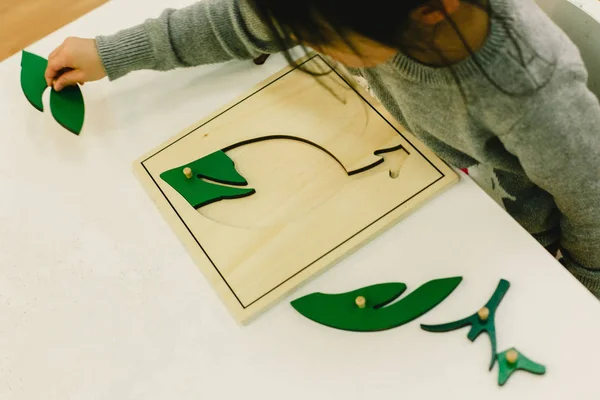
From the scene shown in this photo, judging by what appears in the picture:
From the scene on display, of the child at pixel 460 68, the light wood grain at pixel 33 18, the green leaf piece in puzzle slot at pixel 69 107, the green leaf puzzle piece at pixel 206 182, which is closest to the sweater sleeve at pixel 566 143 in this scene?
the child at pixel 460 68

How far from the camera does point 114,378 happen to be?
1.60ft

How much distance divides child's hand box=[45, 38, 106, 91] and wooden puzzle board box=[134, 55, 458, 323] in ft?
A: 0.44

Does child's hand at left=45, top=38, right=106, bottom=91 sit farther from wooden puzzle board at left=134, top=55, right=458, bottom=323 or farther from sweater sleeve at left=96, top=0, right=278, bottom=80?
wooden puzzle board at left=134, top=55, right=458, bottom=323

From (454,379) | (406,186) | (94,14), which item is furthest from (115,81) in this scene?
(454,379)

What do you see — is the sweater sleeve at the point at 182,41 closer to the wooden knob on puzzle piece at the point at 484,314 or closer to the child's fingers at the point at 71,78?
the child's fingers at the point at 71,78

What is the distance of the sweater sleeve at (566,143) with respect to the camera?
1.56 ft

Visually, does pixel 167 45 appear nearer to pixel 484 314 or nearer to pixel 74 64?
pixel 74 64

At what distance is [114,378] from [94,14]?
0.45m

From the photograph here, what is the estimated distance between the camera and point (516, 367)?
1.41 ft

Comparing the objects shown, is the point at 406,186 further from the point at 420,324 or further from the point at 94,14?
the point at 94,14

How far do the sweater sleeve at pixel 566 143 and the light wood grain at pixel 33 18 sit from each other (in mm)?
979

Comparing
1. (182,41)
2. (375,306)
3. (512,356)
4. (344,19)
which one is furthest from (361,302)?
(182,41)

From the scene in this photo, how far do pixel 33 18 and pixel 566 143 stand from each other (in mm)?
1101

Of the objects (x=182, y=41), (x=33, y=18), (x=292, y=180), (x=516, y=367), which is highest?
(x=33, y=18)
